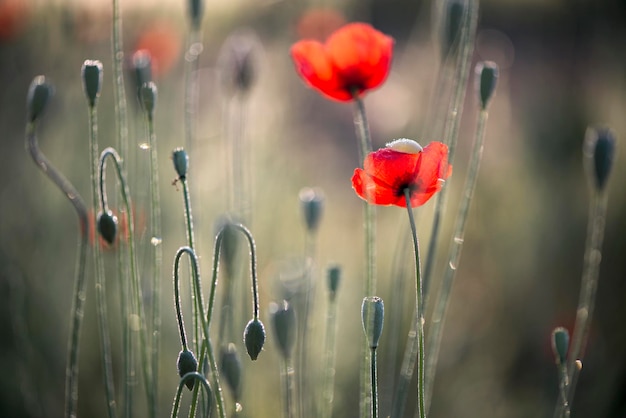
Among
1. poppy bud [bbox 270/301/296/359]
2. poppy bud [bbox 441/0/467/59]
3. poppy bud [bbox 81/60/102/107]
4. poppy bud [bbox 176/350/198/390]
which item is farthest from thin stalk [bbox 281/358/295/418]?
poppy bud [bbox 441/0/467/59]

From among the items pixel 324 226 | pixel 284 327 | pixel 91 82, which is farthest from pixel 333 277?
→ pixel 324 226

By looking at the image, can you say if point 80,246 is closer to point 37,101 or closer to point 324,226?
point 37,101

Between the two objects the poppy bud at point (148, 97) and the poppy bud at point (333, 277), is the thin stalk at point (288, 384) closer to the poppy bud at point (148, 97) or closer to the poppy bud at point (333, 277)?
the poppy bud at point (333, 277)

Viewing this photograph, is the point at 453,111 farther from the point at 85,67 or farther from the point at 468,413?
the point at 468,413

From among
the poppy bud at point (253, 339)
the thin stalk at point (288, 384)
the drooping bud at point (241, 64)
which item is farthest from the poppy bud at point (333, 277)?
the drooping bud at point (241, 64)

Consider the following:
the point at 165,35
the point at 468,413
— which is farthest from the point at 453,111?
the point at 165,35

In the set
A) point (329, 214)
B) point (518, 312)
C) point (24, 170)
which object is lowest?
point (518, 312)
